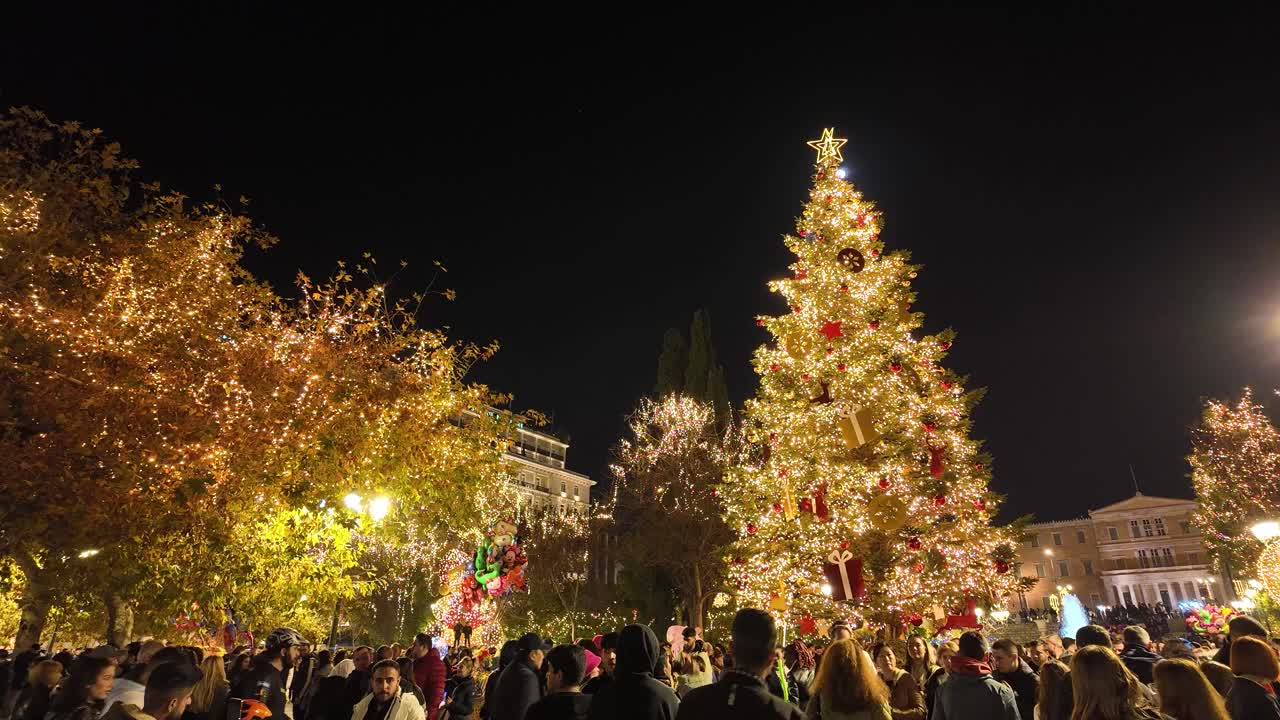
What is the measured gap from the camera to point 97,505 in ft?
32.7

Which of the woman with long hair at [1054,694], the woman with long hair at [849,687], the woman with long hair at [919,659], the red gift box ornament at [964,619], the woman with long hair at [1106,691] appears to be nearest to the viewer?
the woman with long hair at [1106,691]

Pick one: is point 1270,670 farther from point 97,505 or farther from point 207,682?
point 97,505

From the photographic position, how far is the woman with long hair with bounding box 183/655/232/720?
5.82 metres

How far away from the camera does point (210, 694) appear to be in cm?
590

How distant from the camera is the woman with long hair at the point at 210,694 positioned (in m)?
5.82

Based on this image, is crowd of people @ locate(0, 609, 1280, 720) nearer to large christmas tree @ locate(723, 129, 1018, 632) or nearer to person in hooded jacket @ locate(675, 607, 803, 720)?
person in hooded jacket @ locate(675, 607, 803, 720)

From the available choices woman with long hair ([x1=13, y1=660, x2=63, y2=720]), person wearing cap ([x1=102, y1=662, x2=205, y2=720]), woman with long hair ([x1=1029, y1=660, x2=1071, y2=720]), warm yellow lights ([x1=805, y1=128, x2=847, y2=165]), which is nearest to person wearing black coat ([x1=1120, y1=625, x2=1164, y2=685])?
woman with long hair ([x1=1029, y1=660, x2=1071, y2=720])

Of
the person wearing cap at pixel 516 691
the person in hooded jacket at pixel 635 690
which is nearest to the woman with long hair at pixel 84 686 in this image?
the person wearing cap at pixel 516 691

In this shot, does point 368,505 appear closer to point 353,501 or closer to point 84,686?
point 353,501

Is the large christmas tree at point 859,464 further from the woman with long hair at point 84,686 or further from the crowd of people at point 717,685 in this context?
the woman with long hair at point 84,686

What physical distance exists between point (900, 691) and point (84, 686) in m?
6.64

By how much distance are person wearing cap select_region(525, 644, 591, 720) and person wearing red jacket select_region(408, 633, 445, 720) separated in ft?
14.0

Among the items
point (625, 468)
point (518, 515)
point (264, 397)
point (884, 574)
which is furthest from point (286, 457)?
point (518, 515)

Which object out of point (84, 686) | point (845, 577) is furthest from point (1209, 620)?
point (84, 686)
